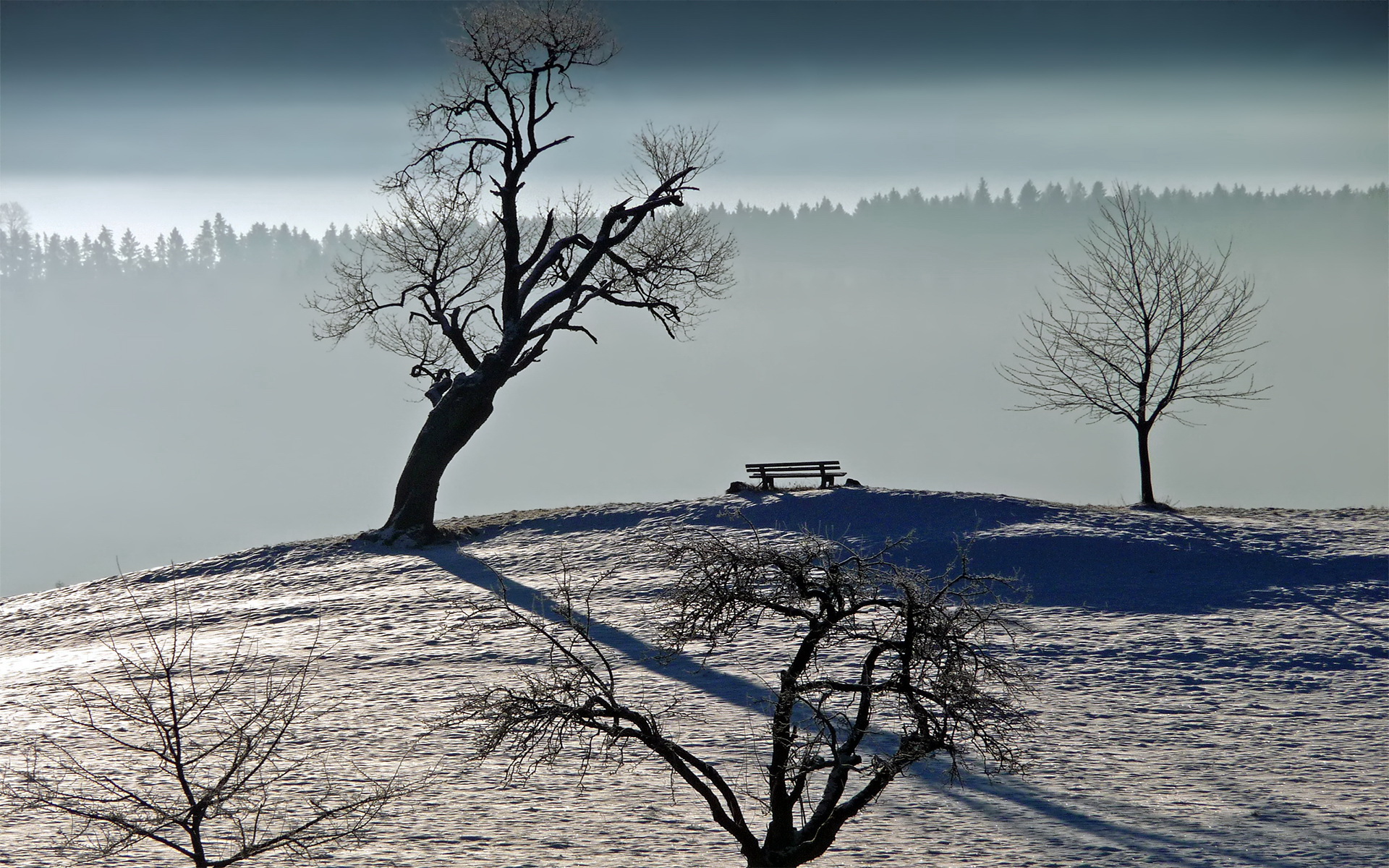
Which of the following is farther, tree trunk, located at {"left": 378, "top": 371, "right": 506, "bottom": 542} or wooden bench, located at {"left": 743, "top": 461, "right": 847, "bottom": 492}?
wooden bench, located at {"left": 743, "top": 461, "right": 847, "bottom": 492}

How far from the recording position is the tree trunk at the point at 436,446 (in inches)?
1004

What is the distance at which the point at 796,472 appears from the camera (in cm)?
2672

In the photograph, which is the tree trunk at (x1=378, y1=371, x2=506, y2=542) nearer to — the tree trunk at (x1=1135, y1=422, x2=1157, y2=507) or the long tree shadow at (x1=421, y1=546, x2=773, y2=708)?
the long tree shadow at (x1=421, y1=546, x2=773, y2=708)

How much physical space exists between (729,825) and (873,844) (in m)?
2.23

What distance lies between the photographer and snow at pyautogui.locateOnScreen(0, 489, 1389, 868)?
9.50 m

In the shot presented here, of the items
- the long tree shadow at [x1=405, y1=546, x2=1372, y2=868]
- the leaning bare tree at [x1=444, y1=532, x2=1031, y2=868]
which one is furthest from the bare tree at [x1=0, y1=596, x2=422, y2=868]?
the long tree shadow at [x1=405, y1=546, x2=1372, y2=868]

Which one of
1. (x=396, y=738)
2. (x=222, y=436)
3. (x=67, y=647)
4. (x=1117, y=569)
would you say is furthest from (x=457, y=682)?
(x=222, y=436)

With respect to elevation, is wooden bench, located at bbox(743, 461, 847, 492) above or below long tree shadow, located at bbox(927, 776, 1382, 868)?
above

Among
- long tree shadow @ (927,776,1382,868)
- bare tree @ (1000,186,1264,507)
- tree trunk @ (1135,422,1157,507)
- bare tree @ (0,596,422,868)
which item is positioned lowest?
long tree shadow @ (927,776,1382,868)

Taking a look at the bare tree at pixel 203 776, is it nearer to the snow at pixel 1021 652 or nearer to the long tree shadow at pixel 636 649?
the snow at pixel 1021 652

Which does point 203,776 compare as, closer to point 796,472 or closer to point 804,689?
point 804,689

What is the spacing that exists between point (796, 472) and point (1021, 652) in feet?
37.9

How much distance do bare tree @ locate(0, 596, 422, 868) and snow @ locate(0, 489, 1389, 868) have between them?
462mm

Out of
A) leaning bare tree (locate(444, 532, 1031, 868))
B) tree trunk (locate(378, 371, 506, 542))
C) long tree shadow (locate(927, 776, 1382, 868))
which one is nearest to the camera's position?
leaning bare tree (locate(444, 532, 1031, 868))
